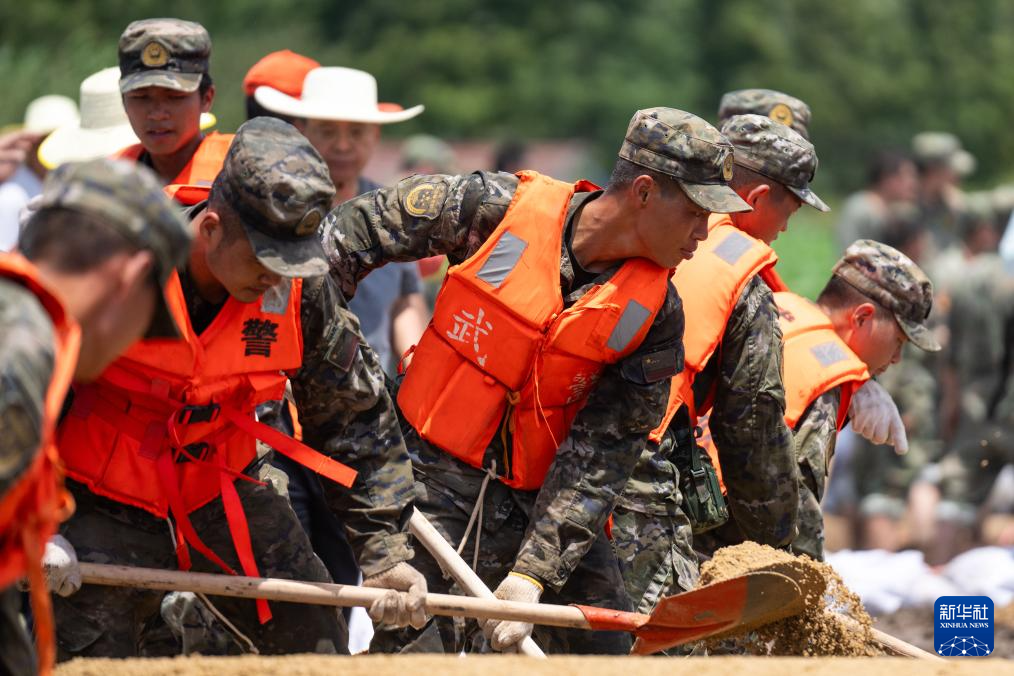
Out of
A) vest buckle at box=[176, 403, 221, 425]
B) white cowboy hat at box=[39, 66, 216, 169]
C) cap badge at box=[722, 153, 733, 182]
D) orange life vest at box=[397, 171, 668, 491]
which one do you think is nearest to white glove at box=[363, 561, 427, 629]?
orange life vest at box=[397, 171, 668, 491]

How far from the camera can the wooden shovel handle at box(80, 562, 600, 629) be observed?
5.14 m

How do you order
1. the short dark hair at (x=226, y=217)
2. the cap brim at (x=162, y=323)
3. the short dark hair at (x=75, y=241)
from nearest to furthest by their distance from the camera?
the short dark hair at (x=75, y=241) → the cap brim at (x=162, y=323) → the short dark hair at (x=226, y=217)

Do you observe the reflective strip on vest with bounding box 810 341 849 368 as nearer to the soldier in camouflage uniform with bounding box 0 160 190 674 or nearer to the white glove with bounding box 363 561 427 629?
the white glove with bounding box 363 561 427 629

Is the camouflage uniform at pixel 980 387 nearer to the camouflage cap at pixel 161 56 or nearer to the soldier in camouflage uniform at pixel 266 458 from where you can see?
the camouflage cap at pixel 161 56

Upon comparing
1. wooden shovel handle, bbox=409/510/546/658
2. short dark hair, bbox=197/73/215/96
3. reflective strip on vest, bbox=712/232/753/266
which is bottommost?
wooden shovel handle, bbox=409/510/546/658

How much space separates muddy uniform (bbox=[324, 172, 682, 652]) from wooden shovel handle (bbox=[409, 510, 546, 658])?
0.13 meters

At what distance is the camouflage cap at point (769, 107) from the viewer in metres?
8.03

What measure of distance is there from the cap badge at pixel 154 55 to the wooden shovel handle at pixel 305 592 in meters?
2.43

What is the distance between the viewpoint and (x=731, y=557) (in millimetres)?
5770

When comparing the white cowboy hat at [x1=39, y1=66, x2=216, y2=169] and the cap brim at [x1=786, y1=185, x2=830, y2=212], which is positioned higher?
the white cowboy hat at [x1=39, y1=66, x2=216, y2=169]

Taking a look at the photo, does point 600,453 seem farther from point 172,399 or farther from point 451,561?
point 172,399

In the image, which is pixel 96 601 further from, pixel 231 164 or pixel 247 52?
pixel 247 52

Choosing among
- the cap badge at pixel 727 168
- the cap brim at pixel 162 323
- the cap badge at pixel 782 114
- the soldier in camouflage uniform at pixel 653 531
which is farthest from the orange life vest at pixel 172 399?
the cap badge at pixel 782 114

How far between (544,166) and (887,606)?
2007 cm
